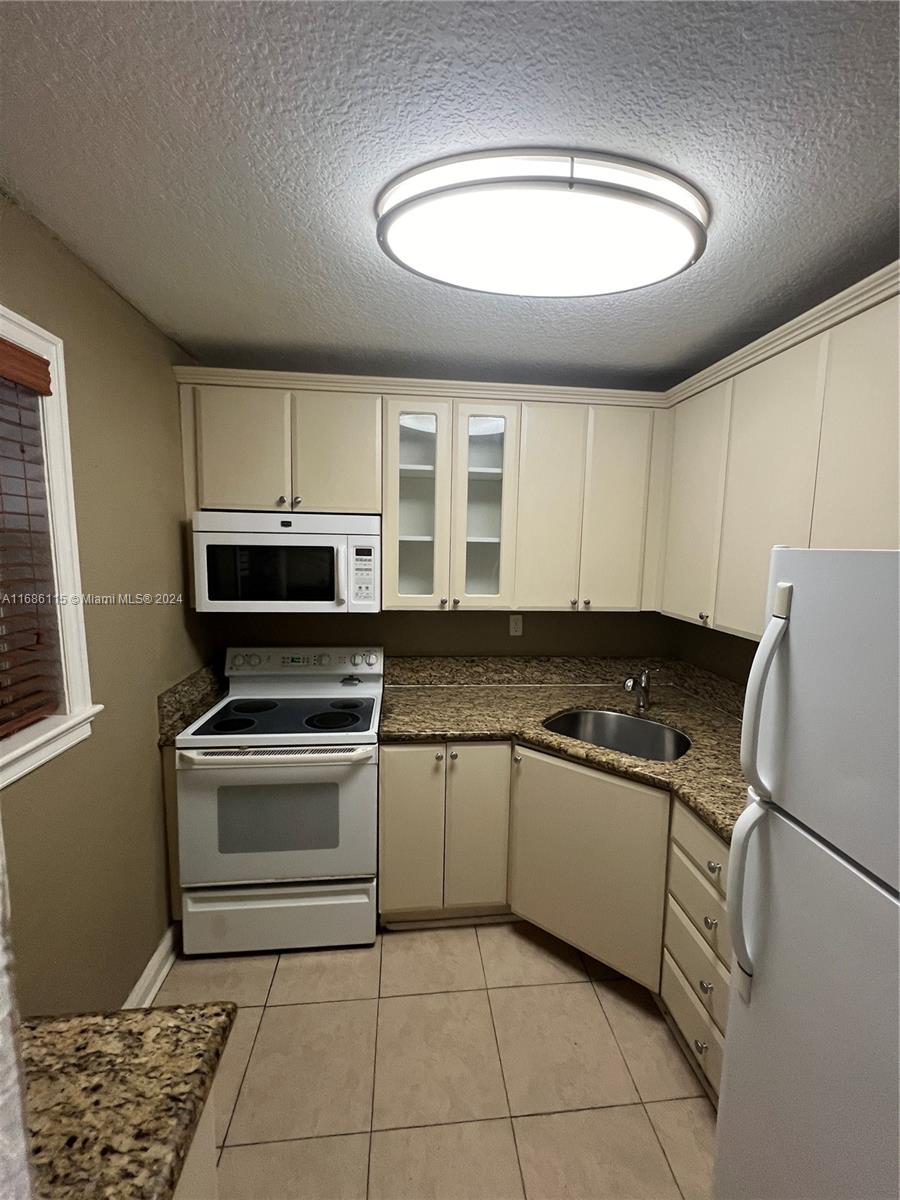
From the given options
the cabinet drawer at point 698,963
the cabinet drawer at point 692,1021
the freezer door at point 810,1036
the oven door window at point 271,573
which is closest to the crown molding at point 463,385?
the oven door window at point 271,573

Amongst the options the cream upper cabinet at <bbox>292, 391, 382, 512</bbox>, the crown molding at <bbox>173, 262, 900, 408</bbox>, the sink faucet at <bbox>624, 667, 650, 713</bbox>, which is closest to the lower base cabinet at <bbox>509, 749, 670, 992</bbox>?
the sink faucet at <bbox>624, 667, 650, 713</bbox>

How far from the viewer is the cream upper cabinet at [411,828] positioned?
81.7 inches

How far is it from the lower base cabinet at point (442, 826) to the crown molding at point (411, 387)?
1.47 meters

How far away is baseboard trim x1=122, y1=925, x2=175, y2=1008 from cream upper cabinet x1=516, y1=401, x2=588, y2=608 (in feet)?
6.32

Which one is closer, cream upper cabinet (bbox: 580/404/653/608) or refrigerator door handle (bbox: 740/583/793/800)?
refrigerator door handle (bbox: 740/583/793/800)

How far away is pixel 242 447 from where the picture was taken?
2.17 m

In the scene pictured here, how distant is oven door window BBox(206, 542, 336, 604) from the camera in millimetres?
2127

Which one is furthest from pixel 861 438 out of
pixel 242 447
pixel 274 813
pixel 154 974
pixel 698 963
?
pixel 154 974

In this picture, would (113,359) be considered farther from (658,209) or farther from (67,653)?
(658,209)

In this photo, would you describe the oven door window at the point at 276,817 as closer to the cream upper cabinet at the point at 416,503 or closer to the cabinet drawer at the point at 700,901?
the cream upper cabinet at the point at 416,503

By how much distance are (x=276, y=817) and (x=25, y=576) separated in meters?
1.19

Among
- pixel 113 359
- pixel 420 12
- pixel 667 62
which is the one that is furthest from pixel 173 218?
pixel 667 62

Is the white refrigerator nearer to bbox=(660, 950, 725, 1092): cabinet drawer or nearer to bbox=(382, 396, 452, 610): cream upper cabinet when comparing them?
bbox=(660, 950, 725, 1092): cabinet drawer

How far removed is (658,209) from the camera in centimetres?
110
